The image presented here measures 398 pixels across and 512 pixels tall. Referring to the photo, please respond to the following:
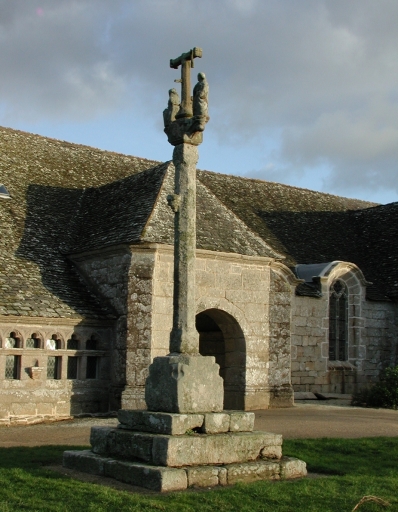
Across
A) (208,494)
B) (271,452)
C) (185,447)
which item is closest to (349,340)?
(271,452)

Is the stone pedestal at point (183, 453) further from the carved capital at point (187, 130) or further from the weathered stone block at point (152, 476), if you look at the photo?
the carved capital at point (187, 130)

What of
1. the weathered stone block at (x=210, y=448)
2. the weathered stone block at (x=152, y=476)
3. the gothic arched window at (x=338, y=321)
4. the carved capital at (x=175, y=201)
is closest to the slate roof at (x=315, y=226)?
the gothic arched window at (x=338, y=321)

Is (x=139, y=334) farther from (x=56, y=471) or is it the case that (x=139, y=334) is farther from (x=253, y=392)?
(x=56, y=471)

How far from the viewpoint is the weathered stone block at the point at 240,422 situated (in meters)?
8.43

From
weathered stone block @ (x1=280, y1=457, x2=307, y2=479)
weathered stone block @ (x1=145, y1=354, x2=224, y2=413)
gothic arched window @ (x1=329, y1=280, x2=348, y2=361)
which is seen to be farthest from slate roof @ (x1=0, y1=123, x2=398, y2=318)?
weathered stone block @ (x1=280, y1=457, x2=307, y2=479)

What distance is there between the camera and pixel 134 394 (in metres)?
15.0

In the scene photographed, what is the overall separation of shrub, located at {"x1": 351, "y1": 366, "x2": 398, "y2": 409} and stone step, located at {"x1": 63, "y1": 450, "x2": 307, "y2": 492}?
9.48 m

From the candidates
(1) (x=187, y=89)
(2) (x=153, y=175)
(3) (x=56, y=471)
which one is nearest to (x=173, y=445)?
(3) (x=56, y=471)

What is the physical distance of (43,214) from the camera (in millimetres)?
18281

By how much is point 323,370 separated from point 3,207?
985 cm

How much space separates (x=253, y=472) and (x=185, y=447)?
0.86 meters

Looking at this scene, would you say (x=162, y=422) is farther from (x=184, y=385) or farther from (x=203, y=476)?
(x=203, y=476)

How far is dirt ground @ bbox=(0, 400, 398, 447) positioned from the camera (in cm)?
1187

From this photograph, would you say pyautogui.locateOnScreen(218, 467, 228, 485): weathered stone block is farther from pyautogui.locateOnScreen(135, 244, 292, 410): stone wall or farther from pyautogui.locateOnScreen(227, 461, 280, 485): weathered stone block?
pyautogui.locateOnScreen(135, 244, 292, 410): stone wall
